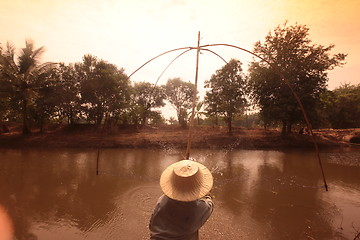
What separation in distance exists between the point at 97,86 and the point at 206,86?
873 centimetres

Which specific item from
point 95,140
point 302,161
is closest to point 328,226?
point 302,161

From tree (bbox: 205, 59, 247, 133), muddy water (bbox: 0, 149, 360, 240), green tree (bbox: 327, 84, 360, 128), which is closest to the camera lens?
muddy water (bbox: 0, 149, 360, 240)

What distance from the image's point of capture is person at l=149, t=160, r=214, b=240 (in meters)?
1.92

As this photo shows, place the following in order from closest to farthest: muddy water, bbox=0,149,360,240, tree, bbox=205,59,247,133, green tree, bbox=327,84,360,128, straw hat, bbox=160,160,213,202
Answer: straw hat, bbox=160,160,213,202
muddy water, bbox=0,149,360,240
tree, bbox=205,59,247,133
green tree, bbox=327,84,360,128

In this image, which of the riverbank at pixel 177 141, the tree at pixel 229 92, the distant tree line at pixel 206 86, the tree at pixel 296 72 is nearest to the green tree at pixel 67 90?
the distant tree line at pixel 206 86

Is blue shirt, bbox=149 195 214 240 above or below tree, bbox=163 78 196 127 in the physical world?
below

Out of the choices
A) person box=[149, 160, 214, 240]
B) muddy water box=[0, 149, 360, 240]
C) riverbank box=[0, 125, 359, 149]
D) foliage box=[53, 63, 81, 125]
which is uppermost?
foliage box=[53, 63, 81, 125]

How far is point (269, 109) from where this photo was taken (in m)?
13.0

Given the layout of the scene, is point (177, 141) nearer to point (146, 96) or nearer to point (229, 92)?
point (229, 92)

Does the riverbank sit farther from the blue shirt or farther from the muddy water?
the blue shirt

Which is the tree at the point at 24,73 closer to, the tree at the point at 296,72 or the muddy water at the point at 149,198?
the muddy water at the point at 149,198

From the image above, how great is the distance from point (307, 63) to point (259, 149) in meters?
6.30

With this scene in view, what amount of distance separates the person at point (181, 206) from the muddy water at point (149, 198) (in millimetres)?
1997

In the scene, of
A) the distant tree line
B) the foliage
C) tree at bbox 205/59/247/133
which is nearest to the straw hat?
the distant tree line
